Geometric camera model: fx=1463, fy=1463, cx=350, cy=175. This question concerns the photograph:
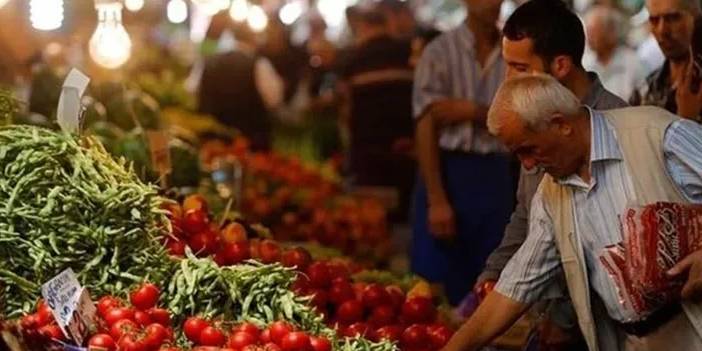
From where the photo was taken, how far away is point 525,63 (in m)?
5.03

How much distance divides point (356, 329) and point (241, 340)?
876 millimetres

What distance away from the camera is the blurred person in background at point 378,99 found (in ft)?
37.4

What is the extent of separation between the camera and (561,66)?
5.00 meters

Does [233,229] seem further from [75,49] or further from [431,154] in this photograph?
[75,49]

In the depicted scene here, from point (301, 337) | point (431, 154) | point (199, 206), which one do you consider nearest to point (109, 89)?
point (431, 154)

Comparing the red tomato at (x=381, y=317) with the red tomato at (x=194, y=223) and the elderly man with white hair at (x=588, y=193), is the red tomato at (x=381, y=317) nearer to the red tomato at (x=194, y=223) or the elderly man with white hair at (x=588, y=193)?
the red tomato at (x=194, y=223)

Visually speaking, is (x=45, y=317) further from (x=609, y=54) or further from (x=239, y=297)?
(x=609, y=54)

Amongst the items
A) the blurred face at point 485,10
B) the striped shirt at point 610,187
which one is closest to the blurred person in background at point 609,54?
the blurred face at point 485,10

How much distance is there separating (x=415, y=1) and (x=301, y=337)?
55.2 feet

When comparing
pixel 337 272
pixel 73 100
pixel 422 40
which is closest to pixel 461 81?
pixel 422 40

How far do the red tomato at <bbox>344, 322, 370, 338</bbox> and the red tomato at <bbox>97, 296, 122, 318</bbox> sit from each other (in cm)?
88

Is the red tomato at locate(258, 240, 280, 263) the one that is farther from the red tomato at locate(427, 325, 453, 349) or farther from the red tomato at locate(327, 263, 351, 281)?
the red tomato at locate(427, 325, 453, 349)

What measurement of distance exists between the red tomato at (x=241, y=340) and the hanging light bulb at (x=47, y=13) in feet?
6.23

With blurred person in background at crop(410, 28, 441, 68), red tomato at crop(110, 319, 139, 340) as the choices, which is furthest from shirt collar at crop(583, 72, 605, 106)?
blurred person in background at crop(410, 28, 441, 68)
